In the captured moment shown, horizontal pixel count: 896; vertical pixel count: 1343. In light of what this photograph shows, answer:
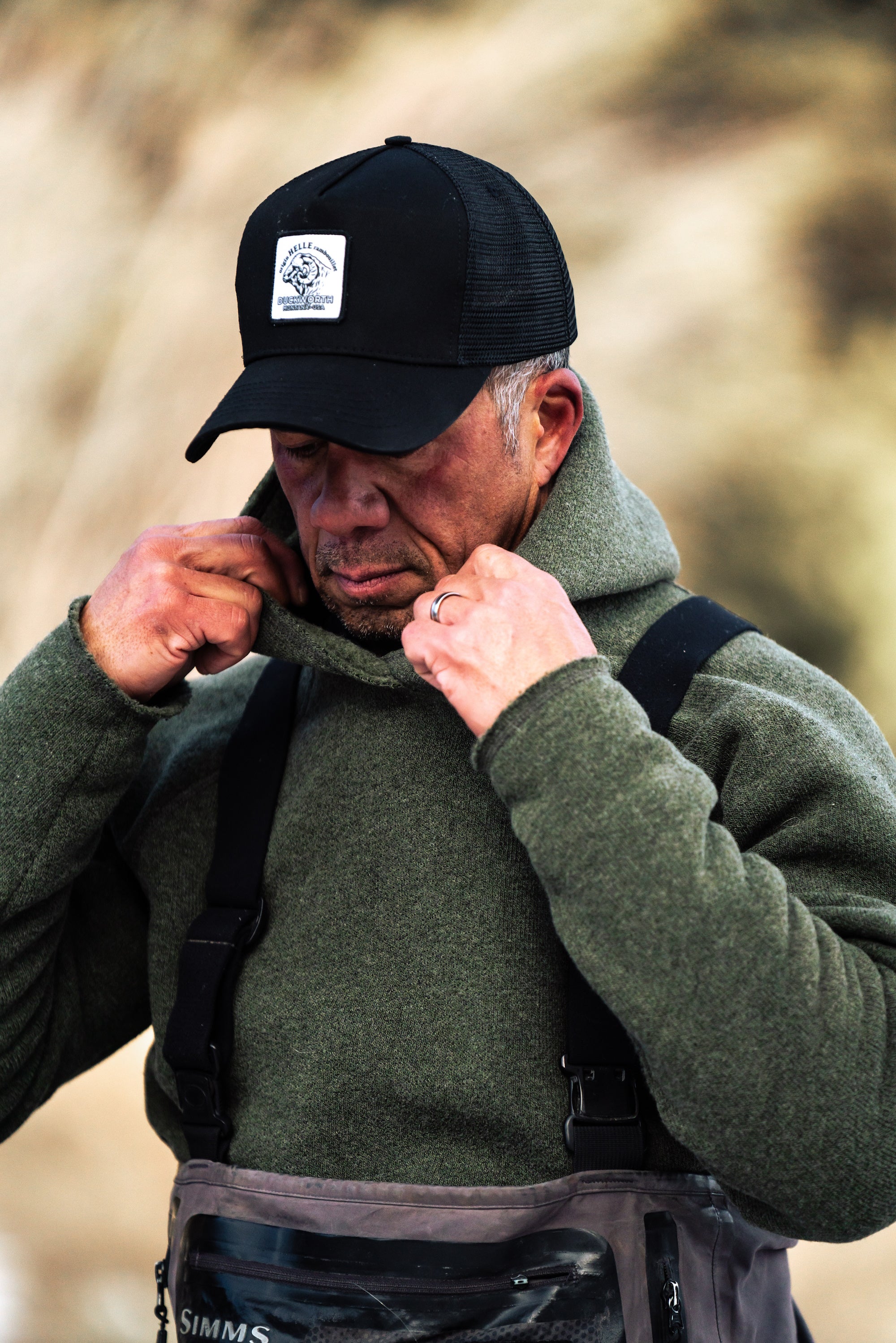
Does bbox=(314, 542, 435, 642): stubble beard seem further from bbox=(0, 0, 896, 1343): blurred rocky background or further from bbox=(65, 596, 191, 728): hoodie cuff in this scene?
bbox=(0, 0, 896, 1343): blurred rocky background

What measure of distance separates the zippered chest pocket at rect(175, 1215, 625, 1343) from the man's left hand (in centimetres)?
34

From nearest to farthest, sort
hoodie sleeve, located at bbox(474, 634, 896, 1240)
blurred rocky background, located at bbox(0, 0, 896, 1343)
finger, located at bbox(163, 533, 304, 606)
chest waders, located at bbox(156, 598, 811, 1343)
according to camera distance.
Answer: hoodie sleeve, located at bbox(474, 634, 896, 1240) → chest waders, located at bbox(156, 598, 811, 1343) → finger, located at bbox(163, 533, 304, 606) → blurred rocky background, located at bbox(0, 0, 896, 1343)

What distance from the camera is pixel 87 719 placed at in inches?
37.4

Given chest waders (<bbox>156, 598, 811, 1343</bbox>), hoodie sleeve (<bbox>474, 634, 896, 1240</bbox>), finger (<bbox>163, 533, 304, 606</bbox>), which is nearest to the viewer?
hoodie sleeve (<bbox>474, 634, 896, 1240</bbox>)

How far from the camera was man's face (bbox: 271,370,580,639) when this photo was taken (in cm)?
91

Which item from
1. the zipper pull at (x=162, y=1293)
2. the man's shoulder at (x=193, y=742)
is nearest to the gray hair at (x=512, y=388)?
the man's shoulder at (x=193, y=742)

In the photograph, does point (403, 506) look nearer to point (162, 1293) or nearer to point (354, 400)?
point (354, 400)

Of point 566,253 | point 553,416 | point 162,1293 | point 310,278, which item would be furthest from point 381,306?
point 566,253

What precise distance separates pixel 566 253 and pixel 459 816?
1.56 metres

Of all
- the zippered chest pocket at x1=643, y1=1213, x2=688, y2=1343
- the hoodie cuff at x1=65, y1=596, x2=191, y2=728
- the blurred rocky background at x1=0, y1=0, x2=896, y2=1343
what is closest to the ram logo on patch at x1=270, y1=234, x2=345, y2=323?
the hoodie cuff at x1=65, y1=596, x2=191, y2=728

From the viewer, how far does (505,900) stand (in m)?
0.90

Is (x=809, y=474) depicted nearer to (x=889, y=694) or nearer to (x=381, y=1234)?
(x=889, y=694)

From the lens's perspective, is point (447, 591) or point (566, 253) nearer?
point (447, 591)

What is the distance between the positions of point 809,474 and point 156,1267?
162 cm
